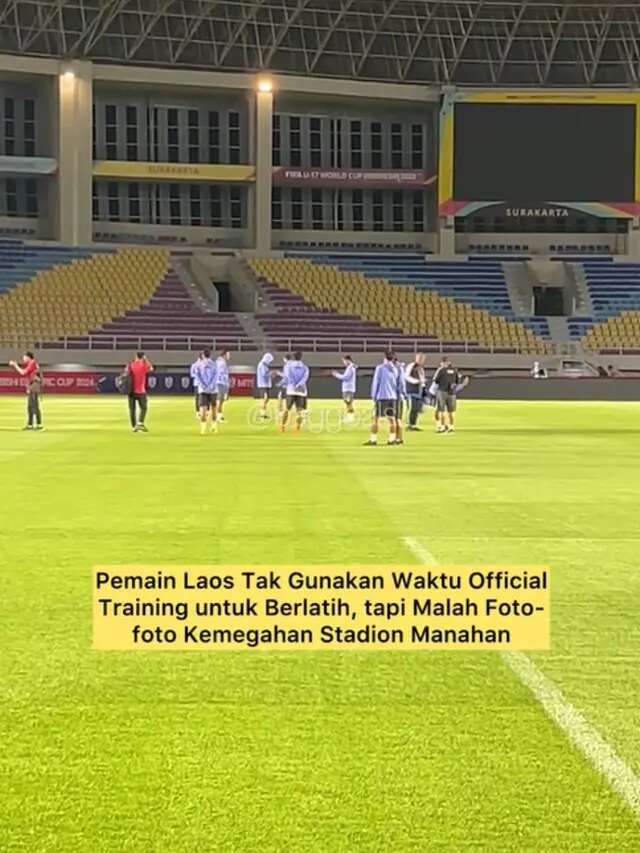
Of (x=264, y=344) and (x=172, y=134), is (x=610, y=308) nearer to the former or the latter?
(x=264, y=344)

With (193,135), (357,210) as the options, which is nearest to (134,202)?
(193,135)

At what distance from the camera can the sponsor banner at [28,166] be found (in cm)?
6888

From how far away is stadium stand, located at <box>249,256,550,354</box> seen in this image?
6912cm

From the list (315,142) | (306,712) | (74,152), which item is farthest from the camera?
(315,142)

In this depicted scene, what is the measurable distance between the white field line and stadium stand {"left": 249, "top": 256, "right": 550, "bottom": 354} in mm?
59979

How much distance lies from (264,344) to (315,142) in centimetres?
1527

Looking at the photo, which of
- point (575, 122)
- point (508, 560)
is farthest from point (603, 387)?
point (508, 560)

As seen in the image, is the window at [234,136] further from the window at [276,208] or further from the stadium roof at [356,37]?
the stadium roof at [356,37]

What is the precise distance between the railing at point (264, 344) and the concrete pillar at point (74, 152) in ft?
26.5

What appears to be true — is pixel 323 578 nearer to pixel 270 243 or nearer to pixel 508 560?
pixel 508 560

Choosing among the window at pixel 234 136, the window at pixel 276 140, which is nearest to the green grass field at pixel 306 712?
Result: the window at pixel 234 136

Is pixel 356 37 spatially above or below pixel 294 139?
above

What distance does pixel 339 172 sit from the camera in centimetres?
7481

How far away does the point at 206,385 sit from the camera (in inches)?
1212
